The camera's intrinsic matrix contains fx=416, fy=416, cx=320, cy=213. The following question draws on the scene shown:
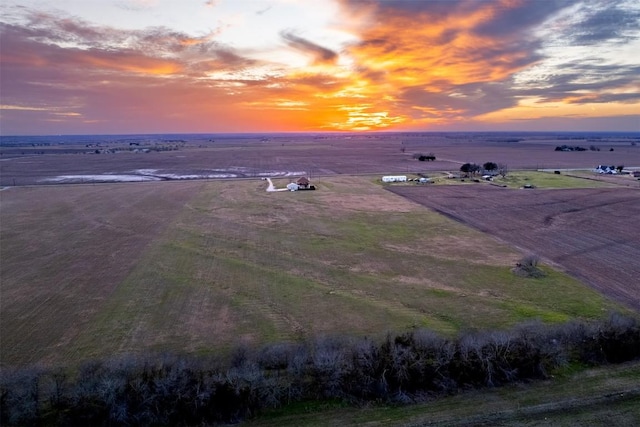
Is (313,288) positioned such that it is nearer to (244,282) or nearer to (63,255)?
(244,282)

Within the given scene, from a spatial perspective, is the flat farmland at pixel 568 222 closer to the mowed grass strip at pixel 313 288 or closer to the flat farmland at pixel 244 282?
the flat farmland at pixel 244 282

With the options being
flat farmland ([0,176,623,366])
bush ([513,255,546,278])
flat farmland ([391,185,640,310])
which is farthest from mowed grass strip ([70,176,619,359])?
flat farmland ([391,185,640,310])

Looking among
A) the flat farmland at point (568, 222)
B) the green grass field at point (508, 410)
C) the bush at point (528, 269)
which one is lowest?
the green grass field at point (508, 410)

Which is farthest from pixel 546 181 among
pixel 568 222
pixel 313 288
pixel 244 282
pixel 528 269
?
→ pixel 244 282

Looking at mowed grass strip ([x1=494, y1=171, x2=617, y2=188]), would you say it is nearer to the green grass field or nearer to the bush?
the bush

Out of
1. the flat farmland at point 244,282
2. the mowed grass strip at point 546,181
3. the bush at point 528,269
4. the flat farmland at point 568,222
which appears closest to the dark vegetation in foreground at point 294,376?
the flat farmland at point 244,282

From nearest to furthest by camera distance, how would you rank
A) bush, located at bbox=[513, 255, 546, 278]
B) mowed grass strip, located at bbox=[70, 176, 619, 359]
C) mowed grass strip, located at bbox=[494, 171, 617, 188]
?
mowed grass strip, located at bbox=[70, 176, 619, 359] → bush, located at bbox=[513, 255, 546, 278] → mowed grass strip, located at bbox=[494, 171, 617, 188]

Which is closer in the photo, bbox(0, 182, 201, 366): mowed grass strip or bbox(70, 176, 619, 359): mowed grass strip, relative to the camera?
bbox(0, 182, 201, 366): mowed grass strip
